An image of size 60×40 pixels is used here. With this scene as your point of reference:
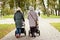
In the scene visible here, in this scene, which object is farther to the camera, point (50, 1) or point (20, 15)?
point (50, 1)

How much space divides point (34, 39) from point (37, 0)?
300 inches

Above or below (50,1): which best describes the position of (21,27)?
below

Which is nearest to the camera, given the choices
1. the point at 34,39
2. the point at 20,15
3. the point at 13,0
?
the point at 34,39

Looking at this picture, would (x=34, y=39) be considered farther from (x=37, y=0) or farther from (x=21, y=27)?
(x=37, y=0)

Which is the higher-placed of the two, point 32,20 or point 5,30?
point 32,20

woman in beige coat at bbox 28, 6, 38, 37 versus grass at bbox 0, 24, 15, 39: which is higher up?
woman in beige coat at bbox 28, 6, 38, 37

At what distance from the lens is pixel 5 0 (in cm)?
2128

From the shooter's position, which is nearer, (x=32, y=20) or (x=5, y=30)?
(x=32, y=20)

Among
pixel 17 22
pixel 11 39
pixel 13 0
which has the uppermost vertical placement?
pixel 13 0

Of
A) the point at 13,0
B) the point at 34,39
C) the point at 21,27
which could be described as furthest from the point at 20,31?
the point at 13,0

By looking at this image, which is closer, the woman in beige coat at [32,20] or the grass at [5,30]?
the woman in beige coat at [32,20]

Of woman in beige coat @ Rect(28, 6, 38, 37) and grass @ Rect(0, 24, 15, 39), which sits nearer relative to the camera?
woman in beige coat @ Rect(28, 6, 38, 37)

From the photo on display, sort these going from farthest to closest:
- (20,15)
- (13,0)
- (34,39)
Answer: (13,0) → (20,15) → (34,39)

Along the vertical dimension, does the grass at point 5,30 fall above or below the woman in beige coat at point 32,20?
below
